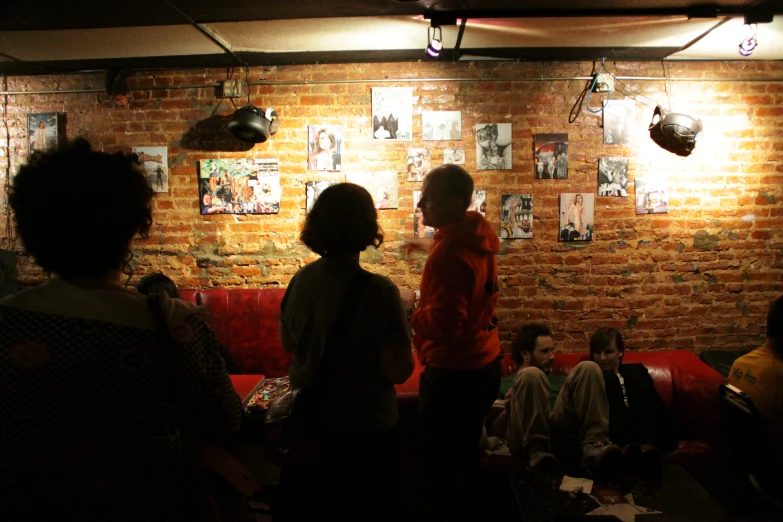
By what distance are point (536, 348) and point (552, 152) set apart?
155cm

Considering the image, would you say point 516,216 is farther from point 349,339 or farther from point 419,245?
point 349,339

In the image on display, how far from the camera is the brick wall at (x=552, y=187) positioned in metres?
3.70

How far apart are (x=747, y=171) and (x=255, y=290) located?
3.99 metres

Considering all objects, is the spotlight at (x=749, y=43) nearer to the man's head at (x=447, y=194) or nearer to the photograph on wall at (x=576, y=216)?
the photograph on wall at (x=576, y=216)

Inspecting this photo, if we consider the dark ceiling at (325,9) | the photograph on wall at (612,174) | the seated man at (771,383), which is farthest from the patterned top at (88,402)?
the photograph on wall at (612,174)

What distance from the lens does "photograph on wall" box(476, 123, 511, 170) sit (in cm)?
370

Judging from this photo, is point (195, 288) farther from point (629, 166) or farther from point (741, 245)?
point (741, 245)

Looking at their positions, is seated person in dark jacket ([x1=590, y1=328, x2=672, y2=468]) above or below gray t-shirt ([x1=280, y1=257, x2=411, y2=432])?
below

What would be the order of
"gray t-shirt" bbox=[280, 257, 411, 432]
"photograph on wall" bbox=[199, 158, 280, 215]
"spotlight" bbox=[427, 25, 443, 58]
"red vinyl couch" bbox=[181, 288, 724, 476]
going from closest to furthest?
"gray t-shirt" bbox=[280, 257, 411, 432] < "red vinyl couch" bbox=[181, 288, 724, 476] < "spotlight" bbox=[427, 25, 443, 58] < "photograph on wall" bbox=[199, 158, 280, 215]

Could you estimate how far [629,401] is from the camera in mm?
2840

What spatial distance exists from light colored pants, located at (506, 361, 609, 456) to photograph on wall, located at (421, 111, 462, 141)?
1.90m

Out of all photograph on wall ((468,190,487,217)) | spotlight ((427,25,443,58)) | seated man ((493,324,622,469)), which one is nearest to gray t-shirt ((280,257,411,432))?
seated man ((493,324,622,469))

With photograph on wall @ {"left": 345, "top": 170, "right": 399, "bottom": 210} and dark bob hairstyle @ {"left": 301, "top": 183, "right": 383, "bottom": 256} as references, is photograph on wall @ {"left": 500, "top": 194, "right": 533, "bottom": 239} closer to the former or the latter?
photograph on wall @ {"left": 345, "top": 170, "right": 399, "bottom": 210}

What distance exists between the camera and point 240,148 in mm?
3795
